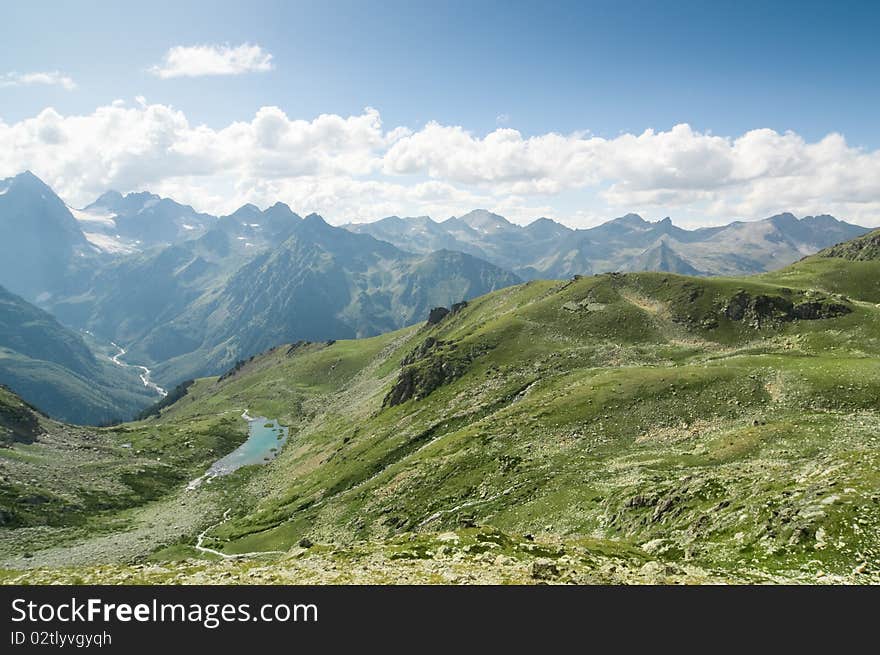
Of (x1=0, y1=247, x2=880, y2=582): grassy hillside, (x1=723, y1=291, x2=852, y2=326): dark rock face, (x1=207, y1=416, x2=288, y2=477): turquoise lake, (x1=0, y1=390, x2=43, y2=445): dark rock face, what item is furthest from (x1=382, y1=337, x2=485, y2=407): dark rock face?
(x1=0, y1=390, x2=43, y2=445): dark rock face

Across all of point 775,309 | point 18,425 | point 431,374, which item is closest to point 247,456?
point 18,425

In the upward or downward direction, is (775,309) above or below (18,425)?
above

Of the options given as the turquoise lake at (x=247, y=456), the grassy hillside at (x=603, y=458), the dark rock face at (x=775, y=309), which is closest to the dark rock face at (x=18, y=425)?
the grassy hillside at (x=603, y=458)

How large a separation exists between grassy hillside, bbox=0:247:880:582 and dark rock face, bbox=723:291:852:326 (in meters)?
0.46

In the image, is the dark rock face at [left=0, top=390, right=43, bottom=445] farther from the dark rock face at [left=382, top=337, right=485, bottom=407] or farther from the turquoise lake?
the dark rock face at [left=382, top=337, right=485, bottom=407]

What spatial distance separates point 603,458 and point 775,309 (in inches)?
3242

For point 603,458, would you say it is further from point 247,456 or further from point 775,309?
point 247,456

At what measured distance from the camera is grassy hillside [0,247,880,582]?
33250 mm

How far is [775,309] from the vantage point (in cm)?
12162

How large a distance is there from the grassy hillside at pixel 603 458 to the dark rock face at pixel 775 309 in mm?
464

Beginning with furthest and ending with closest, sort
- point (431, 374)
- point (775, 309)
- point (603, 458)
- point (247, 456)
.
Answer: point (247, 456) → point (431, 374) → point (775, 309) → point (603, 458)
